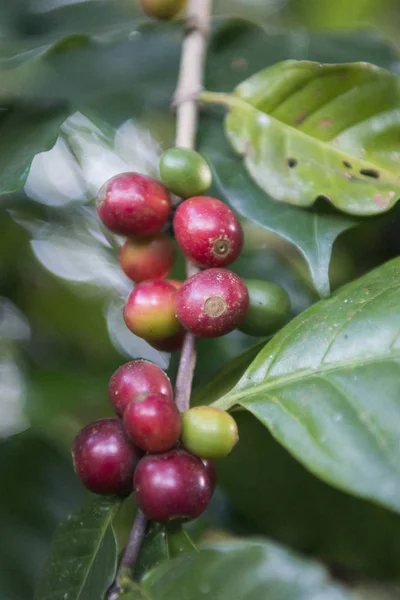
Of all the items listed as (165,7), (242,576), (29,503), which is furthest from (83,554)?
(165,7)

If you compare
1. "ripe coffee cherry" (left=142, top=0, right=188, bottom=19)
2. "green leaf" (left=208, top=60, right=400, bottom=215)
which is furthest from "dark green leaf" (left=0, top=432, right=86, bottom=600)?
"ripe coffee cherry" (left=142, top=0, right=188, bottom=19)

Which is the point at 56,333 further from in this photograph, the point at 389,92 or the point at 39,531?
the point at 389,92

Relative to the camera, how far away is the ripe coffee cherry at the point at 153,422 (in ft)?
2.01

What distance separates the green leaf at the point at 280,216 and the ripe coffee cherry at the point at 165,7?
1.25 ft

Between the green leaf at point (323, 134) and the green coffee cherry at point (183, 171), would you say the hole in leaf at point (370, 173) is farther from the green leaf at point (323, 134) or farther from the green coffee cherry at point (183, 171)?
the green coffee cherry at point (183, 171)

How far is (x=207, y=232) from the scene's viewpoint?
74cm

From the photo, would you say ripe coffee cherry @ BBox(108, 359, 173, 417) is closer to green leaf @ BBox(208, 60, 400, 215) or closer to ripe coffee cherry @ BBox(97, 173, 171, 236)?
ripe coffee cherry @ BBox(97, 173, 171, 236)

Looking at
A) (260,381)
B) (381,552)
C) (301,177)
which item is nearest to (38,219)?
(301,177)

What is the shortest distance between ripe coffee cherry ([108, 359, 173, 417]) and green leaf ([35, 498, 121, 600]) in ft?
0.46

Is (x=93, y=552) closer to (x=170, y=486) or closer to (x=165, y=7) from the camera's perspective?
(x=170, y=486)

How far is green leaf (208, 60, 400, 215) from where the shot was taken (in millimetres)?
848

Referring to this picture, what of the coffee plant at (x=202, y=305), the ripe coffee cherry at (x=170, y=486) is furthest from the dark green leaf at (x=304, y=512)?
the ripe coffee cherry at (x=170, y=486)

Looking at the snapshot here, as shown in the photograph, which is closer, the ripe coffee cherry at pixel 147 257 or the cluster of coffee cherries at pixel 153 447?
the cluster of coffee cherries at pixel 153 447

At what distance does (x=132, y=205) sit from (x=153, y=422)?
0.29 metres
